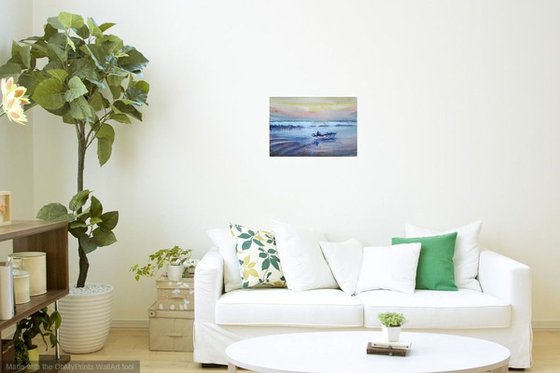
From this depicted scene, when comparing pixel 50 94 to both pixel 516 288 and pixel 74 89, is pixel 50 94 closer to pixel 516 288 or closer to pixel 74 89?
pixel 74 89

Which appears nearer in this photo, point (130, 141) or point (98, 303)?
point (98, 303)

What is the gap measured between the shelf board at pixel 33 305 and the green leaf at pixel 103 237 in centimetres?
61

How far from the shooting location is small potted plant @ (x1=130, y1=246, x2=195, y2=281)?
4.62 m

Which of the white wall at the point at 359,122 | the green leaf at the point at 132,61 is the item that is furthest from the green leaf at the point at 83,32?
the white wall at the point at 359,122

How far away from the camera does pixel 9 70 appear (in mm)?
4316

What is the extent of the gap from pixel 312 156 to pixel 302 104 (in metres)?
0.39

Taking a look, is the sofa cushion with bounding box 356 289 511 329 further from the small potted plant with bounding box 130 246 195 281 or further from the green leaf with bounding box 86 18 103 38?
the green leaf with bounding box 86 18 103 38

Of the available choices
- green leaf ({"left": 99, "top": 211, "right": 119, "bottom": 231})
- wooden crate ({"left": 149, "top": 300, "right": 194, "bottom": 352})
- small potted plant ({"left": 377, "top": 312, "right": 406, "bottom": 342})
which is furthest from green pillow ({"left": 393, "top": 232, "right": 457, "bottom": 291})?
green leaf ({"left": 99, "top": 211, "right": 119, "bottom": 231})

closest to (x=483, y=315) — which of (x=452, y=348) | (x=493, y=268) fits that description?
(x=493, y=268)

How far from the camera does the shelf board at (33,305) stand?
3.25 m

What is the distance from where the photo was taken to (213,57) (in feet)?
16.6

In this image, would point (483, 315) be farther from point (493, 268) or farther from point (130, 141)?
point (130, 141)

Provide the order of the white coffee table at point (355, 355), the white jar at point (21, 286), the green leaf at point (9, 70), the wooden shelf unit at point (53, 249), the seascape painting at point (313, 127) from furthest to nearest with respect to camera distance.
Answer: the seascape painting at point (313, 127) < the green leaf at point (9, 70) < the wooden shelf unit at point (53, 249) < the white jar at point (21, 286) < the white coffee table at point (355, 355)

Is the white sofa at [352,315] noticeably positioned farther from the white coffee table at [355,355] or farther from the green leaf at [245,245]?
the white coffee table at [355,355]
